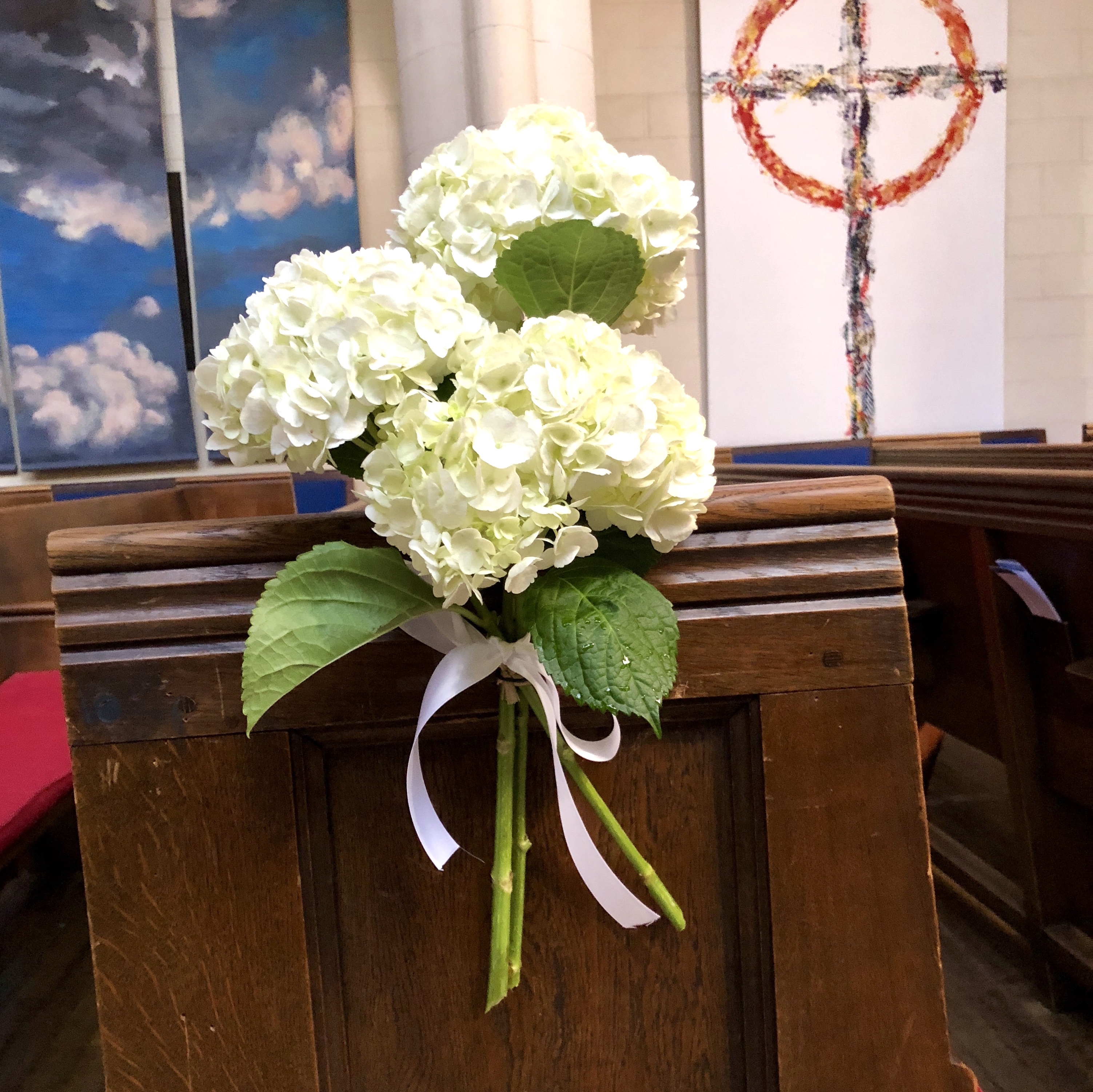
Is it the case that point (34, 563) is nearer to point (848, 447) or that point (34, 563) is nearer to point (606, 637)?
point (606, 637)

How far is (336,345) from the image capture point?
432 mm

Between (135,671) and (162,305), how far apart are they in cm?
304

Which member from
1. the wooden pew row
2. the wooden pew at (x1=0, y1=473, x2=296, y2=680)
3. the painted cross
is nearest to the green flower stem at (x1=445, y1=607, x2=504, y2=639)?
the wooden pew row

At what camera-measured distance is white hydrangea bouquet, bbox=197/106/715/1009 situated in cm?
41

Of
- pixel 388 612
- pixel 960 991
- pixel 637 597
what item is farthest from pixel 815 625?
pixel 960 991

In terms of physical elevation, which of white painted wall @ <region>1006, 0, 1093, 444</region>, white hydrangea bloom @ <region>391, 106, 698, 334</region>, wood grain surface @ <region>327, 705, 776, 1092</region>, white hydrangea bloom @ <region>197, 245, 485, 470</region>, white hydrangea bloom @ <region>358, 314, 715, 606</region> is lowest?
wood grain surface @ <region>327, 705, 776, 1092</region>

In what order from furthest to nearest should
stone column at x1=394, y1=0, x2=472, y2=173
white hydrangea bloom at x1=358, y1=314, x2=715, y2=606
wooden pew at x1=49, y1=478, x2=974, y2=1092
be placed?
stone column at x1=394, y1=0, x2=472, y2=173 < wooden pew at x1=49, y1=478, x2=974, y2=1092 < white hydrangea bloom at x1=358, y1=314, x2=715, y2=606

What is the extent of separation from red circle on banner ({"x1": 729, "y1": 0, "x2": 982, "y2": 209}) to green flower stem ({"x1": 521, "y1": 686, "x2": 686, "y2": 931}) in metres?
3.37

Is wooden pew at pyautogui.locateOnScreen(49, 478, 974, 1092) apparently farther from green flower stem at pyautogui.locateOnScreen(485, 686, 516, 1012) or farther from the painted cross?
the painted cross

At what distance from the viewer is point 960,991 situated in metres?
1.51

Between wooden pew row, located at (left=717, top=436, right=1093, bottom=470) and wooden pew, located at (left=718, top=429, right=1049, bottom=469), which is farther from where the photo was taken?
wooden pew, located at (left=718, top=429, right=1049, bottom=469)

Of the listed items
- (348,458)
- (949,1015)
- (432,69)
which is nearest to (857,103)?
(432,69)

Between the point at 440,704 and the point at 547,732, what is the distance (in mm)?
88

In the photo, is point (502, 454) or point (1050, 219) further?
point (1050, 219)
